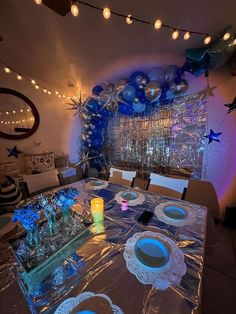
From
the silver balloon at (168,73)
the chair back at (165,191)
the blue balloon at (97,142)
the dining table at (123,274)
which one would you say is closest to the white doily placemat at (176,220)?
the dining table at (123,274)

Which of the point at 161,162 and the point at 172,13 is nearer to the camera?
the point at 172,13

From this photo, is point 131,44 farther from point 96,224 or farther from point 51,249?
point 51,249

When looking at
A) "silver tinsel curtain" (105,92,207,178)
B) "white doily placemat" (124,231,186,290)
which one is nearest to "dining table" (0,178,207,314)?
"white doily placemat" (124,231,186,290)

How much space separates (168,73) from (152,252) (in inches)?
78.2

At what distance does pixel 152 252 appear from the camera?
611mm

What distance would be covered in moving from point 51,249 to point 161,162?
6.93 ft

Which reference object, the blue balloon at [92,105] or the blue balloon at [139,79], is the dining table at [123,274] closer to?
the blue balloon at [139,79]

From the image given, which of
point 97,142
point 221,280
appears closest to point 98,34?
point 97,142

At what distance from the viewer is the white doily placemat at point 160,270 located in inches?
19.2

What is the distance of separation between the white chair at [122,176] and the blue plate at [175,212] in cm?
63

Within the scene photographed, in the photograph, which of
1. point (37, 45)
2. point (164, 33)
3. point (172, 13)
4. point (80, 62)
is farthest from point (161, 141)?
point (37, 45)

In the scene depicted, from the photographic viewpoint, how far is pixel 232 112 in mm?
1757

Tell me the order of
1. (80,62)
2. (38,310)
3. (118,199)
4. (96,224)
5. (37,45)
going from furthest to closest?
(80,62), (37,45), (118,199), (96,224), (38,310)

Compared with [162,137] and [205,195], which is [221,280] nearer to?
[205,195]
